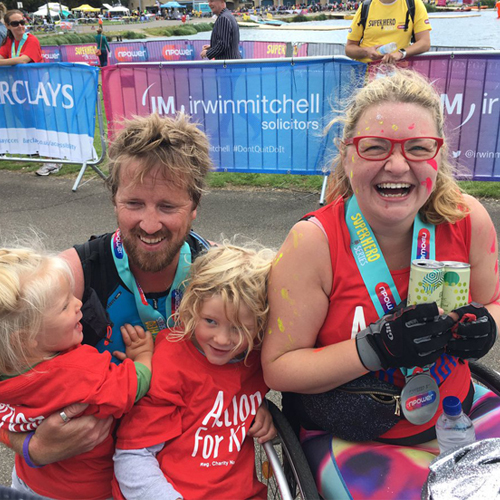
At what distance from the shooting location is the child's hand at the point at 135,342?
188cm

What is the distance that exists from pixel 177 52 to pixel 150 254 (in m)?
16.9

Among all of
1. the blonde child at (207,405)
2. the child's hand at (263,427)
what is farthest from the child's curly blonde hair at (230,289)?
the child's hand at (263,427)

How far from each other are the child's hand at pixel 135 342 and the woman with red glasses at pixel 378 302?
46cm

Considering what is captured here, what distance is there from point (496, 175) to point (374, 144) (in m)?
4.57

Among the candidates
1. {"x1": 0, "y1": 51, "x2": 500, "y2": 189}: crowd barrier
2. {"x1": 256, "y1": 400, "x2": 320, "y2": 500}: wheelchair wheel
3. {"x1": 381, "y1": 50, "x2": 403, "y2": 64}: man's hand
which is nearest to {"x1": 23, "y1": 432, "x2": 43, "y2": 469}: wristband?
{"x1": 256, "y1": 400, "x2": 320, "y2": 500}: wheelchair wheel

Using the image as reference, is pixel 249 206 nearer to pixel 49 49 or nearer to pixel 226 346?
pixel 226 346

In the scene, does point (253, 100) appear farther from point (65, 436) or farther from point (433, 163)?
point (65, 436)

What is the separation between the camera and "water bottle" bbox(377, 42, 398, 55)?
540 cm

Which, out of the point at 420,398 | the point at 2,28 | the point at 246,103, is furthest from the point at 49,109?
the point at 420,398

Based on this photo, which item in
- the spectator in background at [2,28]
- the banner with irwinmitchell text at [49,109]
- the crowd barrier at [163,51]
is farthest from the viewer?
the crowd barrier at [163,51]

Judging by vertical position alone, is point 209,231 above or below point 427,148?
below

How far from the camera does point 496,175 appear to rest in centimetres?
554

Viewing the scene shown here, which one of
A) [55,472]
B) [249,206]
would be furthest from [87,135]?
[55,472]

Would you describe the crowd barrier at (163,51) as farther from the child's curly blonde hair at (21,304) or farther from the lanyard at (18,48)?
the child's curly blonde hair at (21,304)
